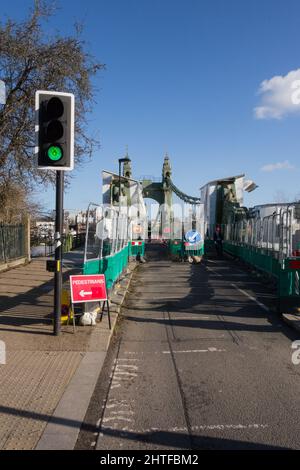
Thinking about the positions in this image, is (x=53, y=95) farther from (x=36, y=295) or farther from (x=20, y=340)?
(x=36, y=295)

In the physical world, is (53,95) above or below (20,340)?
above

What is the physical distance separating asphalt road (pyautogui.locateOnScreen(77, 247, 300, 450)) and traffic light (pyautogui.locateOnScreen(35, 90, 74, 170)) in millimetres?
3113

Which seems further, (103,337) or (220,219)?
(220,219)

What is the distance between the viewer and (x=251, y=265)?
19875 mm

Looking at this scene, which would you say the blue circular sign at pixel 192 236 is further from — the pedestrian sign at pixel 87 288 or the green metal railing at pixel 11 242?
the pedestrian sign at pixel 87 288

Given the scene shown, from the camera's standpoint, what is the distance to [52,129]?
285 inches

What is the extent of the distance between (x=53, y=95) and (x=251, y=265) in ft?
47.3

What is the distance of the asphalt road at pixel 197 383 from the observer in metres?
4.13

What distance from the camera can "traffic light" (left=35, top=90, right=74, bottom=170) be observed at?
721 centimetres

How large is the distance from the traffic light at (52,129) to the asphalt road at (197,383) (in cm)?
→ 311

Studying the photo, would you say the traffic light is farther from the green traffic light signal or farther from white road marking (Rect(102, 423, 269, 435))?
white road marking (Rect(102, 423, 269, 435))

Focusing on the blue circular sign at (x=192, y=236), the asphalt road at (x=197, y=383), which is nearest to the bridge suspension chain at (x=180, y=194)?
the blue circular sign at (x=192, y=236)

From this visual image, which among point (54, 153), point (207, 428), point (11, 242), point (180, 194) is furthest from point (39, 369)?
point (180, 194)
